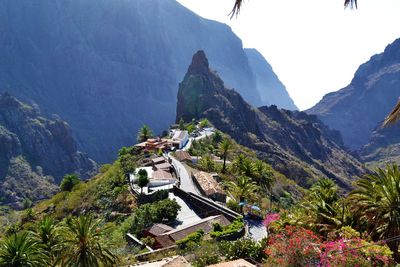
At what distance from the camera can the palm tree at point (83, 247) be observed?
2452cm

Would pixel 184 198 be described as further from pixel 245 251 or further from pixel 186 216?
pixel 245 251

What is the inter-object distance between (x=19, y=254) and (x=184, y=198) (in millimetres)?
33507

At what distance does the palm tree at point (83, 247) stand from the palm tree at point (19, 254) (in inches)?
63.3

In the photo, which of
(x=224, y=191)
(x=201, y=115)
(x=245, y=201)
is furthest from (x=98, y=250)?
(x=201, y=115)

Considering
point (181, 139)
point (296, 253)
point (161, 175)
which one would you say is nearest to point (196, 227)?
point (296, 253)

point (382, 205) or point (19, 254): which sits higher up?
point (19, 254)

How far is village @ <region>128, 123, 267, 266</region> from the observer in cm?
3878

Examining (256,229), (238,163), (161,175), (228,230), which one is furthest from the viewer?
(238,163)

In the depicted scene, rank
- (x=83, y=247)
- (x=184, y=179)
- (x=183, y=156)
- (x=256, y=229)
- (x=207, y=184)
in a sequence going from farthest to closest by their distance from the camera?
(x=183, y=156)
(x=184, y=179)
(x=207, y=184)
(x=256, y=229)
(x=83, y=247)

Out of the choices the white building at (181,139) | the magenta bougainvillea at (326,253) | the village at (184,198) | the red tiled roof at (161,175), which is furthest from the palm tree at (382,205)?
the white building at (181,139)

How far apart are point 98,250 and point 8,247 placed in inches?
206

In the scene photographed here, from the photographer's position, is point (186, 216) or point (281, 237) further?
point (186, 216)

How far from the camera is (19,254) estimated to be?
24.6 m

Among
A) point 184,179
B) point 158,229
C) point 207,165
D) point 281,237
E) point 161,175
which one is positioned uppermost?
point 207,165
